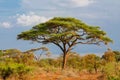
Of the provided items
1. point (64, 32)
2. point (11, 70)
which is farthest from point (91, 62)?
point (11, 70)

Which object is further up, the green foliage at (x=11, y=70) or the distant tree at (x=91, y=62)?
the distant tree at (x=91, y=62)

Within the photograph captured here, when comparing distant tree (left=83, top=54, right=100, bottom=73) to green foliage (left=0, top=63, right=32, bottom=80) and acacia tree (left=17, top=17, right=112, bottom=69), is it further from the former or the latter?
green foliage (left=0, top=63, right=32, bottom=80)

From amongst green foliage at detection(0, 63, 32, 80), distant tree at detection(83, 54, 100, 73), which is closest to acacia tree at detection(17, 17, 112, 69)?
distant tree at detection(83, 54, 100, 73)

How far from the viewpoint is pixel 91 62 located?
34.2m

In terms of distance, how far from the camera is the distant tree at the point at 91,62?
105ft

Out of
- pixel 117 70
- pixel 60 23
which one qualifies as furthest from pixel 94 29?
pixel 117 70

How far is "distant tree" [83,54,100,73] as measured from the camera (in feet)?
105

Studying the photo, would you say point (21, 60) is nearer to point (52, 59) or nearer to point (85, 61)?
point (85, 61)

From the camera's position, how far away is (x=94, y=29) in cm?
3428

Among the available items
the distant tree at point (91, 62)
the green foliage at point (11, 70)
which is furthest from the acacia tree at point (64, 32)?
the green foliage at point (11, 70)

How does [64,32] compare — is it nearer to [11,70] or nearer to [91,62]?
[91,62]

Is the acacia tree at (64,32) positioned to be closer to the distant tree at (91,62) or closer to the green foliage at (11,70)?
the distant tree at (91,62)

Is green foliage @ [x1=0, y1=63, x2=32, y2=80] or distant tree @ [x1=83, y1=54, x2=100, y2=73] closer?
green foliage @ [x1=0, y1=63, x2=32, y2=80]

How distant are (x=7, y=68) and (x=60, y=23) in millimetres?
17603
